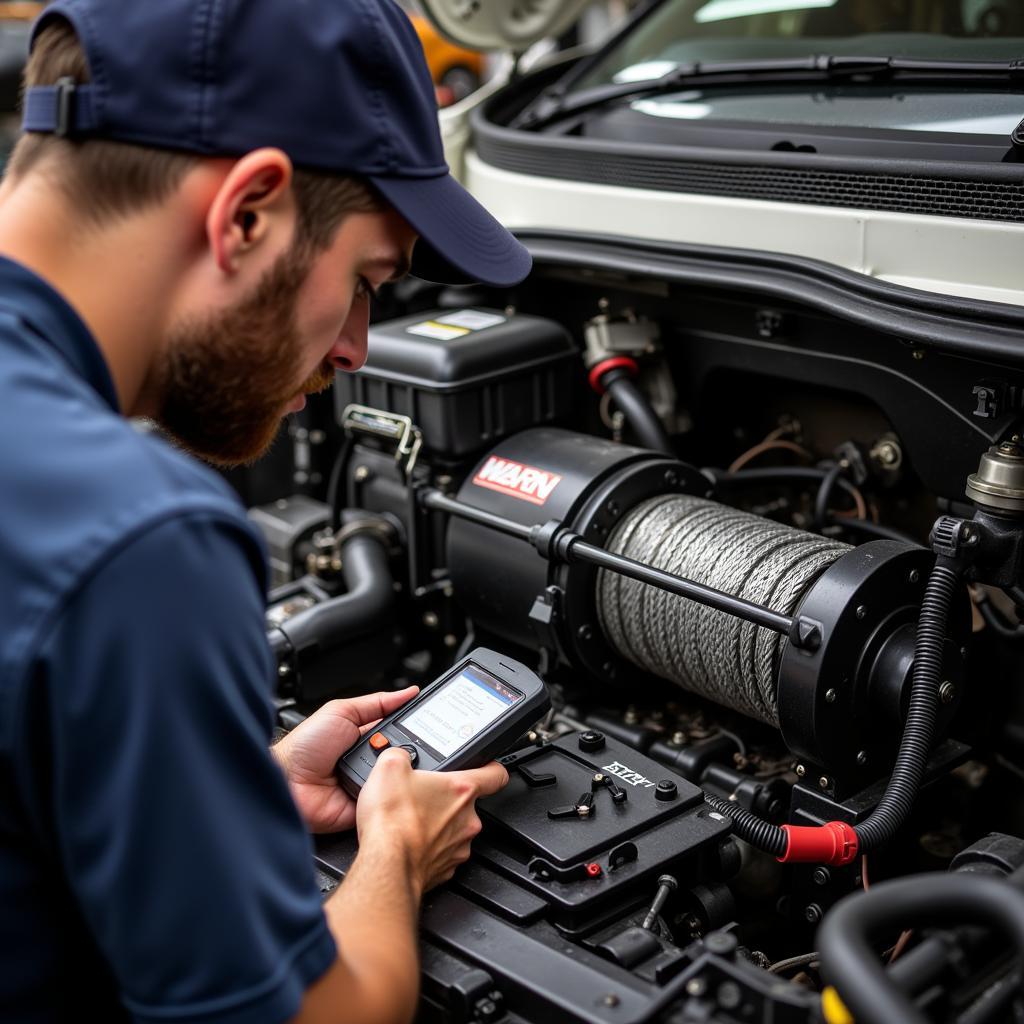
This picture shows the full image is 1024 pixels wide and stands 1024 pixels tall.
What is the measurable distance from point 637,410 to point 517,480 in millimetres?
273

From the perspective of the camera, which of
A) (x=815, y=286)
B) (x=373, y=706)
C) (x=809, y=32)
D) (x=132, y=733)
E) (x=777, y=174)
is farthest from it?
(x=809, y=32)

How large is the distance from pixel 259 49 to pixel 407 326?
1255 mm

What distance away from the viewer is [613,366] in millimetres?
2275

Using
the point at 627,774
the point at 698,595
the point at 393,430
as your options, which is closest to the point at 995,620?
the point at 698,595

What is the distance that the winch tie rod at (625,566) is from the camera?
1611 millimetres

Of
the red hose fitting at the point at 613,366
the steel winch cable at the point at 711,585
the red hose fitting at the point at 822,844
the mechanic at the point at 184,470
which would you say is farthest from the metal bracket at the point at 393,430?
the red hose fitting at the point at 822,844

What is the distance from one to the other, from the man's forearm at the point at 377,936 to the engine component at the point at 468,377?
1.02 meters

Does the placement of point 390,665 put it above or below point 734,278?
below

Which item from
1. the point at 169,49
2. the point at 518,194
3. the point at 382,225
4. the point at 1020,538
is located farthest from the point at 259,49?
the point at 518,194

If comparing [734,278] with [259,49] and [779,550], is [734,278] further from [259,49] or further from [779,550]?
[259,49]

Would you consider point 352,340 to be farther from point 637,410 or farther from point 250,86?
point 637,410

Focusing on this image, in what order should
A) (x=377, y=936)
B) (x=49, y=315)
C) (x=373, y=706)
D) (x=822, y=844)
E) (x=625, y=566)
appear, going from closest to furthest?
(x=49, y=315) → (x=377, y=936) → (x=822, y=844) → (x=373, y=706) → (x=625, y=566)

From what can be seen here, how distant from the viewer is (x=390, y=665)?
7.88 ft

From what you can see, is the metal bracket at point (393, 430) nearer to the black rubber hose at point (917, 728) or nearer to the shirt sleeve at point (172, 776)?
the black rubber hose at point (917, 728)
